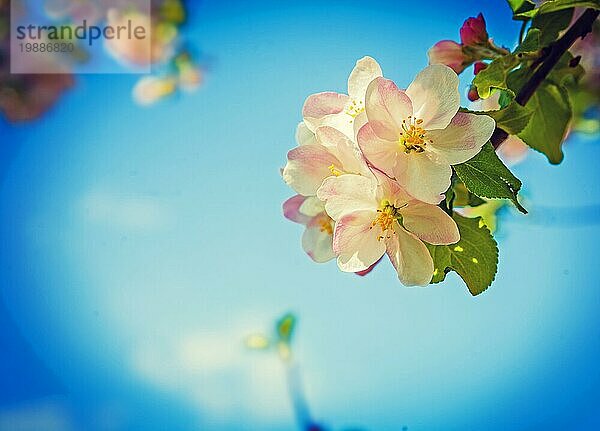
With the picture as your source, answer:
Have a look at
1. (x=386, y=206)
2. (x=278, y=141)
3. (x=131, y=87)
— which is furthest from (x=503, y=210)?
(x=131, y=87)

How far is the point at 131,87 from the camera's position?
1266 millimetres

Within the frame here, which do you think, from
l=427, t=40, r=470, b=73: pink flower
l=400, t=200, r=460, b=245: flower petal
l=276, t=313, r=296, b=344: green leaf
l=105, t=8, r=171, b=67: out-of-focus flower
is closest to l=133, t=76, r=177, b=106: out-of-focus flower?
l=105, t=8, r=171, b=67: out-of-focus flower

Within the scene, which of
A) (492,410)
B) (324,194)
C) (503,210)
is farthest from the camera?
(492,410)

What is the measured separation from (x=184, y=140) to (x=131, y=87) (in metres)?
0.14

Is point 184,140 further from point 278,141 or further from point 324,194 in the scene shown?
point 324,194

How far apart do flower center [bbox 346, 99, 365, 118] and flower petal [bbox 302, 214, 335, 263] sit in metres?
0.05

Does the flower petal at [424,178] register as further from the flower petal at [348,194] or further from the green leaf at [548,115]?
the green leaf at [548,115]

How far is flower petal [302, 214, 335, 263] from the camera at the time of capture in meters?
0.32

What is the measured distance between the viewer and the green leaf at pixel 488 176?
0.27 m

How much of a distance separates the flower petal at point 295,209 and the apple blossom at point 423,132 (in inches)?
2.4

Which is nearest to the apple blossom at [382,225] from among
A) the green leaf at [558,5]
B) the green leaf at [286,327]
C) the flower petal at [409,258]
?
the flower petal at [409,258]

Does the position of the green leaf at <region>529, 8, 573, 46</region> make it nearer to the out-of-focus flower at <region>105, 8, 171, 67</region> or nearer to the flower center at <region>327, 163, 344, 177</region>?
the flower center at <region>327, 163, 344, 177</region>

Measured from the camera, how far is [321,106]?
0.99ft

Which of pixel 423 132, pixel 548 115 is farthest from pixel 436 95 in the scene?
pixel 548 115
